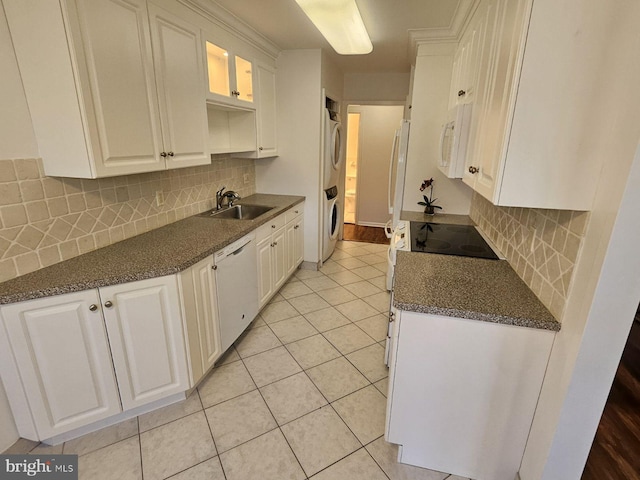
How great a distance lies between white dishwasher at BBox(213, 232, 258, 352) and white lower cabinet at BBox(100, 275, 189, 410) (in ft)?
1.21

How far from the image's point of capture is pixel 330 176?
387cm

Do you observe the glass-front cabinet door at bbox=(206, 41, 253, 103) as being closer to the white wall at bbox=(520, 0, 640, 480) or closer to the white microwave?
the white microwave

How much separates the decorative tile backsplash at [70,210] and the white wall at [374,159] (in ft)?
12.5

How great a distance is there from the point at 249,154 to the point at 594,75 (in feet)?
8.65

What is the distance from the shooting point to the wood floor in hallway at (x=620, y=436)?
1.55 metres

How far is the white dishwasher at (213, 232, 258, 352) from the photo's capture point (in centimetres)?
211

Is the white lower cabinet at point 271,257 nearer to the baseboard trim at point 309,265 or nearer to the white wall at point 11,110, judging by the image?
the baseboard trim at point 309,265

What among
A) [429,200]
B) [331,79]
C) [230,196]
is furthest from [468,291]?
[331,79]

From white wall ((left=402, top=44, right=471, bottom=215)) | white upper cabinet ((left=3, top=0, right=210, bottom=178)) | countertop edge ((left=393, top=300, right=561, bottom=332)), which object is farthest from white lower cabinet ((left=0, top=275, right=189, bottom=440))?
white wall ((left=402, top=44, right=471, bottom=215))

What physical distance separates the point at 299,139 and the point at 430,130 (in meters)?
1.36

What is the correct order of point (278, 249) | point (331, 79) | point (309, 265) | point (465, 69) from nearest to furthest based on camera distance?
point (465, 69)
point (278, 249)
point (331, 79)
point (309, 265)

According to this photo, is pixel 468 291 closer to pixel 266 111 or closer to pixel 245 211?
pixel 245 211

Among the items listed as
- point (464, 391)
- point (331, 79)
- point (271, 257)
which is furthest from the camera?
point (331, 79)

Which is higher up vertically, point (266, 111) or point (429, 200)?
point (266, 111)
